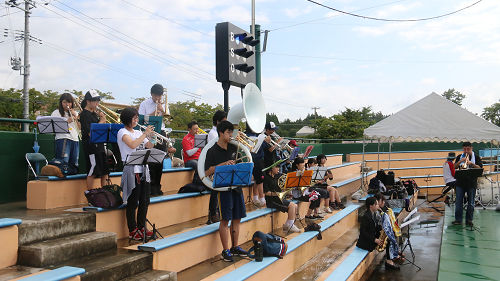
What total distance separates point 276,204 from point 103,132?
330 centimetres

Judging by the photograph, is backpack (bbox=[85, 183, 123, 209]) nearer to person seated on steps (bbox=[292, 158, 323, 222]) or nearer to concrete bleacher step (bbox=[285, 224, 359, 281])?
concrete bleacher step (bbox=[285, 224, 359, 281])

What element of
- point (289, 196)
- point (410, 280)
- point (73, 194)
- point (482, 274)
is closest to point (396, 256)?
point (410, 280)

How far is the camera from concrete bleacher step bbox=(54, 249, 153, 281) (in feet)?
10.8

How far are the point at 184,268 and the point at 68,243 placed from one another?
134 cm

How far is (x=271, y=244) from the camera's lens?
500 cm

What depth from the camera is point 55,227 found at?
3.87m

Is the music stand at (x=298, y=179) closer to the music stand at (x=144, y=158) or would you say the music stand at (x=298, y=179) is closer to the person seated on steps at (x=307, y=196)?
the person seated on steps at (x=307, y=196)

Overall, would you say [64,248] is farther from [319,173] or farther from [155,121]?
[319,173]

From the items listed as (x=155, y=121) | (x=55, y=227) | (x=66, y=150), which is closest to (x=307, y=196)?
(x=155, y=121)

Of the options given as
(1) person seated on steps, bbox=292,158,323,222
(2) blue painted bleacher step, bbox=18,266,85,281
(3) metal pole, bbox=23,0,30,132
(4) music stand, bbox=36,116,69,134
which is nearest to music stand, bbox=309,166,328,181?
(1) person seated on steps, bbox=292,158,323,222

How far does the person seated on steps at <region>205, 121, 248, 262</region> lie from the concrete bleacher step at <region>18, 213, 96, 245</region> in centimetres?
147

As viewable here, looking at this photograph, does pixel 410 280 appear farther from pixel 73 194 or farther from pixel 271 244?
pixel 73 194

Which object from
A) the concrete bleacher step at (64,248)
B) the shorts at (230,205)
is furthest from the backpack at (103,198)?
the shorts at (230,205)

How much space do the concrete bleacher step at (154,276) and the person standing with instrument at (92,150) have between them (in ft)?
5.88
